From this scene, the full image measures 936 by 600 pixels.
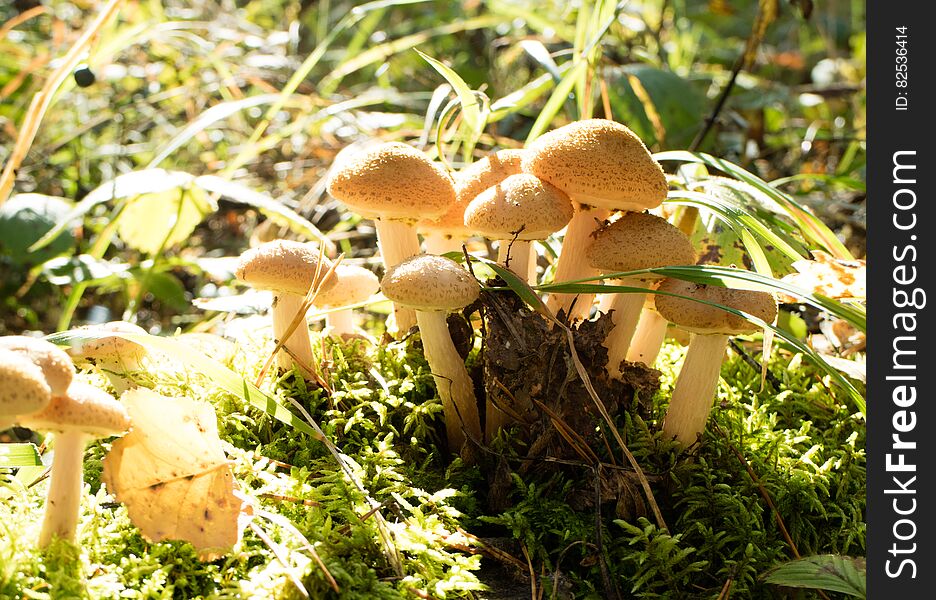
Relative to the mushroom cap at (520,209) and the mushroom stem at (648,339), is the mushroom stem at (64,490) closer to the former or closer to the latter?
the mushroom cap at (520,209)

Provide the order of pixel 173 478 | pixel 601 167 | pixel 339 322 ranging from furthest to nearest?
pixel 339 322
pixel 601 167
pixel 173 478

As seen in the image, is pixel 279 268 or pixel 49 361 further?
pixel 279 268

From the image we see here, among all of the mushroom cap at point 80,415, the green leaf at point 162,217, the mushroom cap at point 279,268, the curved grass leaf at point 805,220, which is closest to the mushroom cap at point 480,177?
the mushroom cap at point 279,268

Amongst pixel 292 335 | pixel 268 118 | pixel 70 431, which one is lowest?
pixel 70 431

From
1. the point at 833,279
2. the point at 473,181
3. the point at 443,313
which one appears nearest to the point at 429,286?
the point at 443,313

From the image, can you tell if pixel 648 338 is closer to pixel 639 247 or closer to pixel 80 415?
pixel 639 247

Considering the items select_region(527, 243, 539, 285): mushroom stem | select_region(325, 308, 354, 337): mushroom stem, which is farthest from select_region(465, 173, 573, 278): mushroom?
select_region(325, 308, 354, 337): mushroom stem

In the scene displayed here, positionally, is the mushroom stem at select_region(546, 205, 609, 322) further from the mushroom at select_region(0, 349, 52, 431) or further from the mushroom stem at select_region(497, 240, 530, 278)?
the mushroom at select_region(0, 349, 52, 431)
